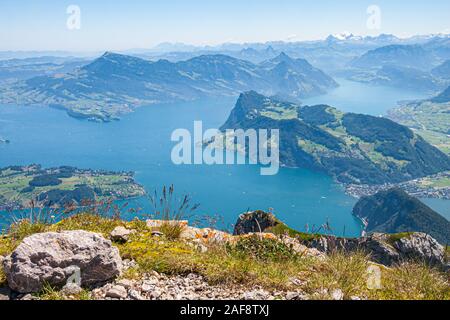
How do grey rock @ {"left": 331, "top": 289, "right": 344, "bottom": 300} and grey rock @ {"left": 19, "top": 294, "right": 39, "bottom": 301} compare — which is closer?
grey rock @ {"left": 19, "top": 294, "right": 39, "bottom": 301}

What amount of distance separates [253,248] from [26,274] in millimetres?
3480

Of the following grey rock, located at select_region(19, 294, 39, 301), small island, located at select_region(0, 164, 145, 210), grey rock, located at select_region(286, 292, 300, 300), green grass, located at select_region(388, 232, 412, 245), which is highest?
grey rock, located at select_region(19, 294, 39, 301)

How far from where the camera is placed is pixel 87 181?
168500 millimetres

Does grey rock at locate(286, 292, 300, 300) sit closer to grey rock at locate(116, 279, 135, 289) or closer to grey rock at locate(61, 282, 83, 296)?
grey rock at locate(116, 279, 135, 289)

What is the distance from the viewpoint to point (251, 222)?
65.6ft

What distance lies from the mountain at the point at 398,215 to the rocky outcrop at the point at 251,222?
345 feet

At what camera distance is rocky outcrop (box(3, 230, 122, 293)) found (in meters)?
4.66

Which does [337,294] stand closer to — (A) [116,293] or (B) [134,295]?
(B) [134,295]

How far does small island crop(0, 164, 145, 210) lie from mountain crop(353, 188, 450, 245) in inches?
3329

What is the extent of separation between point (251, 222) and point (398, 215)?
134 m

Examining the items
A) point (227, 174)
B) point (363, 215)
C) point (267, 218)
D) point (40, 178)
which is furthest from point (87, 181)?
point (267, 218)

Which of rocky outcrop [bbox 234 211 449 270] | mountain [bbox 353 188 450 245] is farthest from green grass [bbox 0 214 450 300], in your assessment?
mountain [bbox 353 188 450 245]

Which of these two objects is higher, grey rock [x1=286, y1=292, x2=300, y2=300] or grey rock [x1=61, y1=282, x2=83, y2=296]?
grey rock [x1=61, y1=282, x2=83, y2=296]

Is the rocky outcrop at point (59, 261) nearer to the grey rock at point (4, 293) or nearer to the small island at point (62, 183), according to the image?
the grey rock at point (4, 293)
